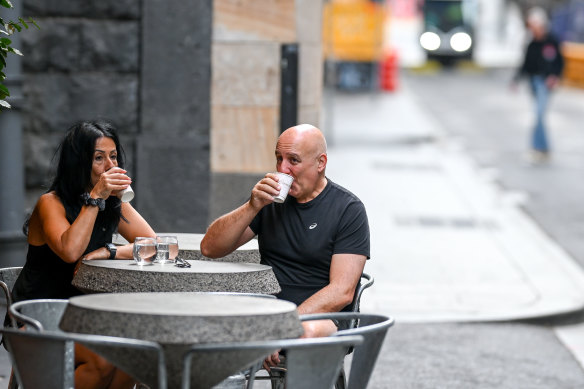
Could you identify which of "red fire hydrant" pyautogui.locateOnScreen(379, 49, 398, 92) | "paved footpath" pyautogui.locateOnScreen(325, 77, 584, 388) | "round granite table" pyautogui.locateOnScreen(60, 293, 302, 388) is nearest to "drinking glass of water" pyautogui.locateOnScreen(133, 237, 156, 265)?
"round granite table" pyautogui.locateOnScreen(60, 293, 302, 388)

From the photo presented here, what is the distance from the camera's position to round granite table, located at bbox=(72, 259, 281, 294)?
450 centimetres

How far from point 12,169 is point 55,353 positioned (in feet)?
15.9

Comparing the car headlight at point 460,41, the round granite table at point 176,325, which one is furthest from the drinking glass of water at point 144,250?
the car headlight at point 460,41

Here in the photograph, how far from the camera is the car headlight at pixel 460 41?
47188mm

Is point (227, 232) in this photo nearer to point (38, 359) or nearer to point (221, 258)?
point (221, 258)

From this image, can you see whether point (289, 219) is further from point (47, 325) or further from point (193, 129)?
point (193, 129)

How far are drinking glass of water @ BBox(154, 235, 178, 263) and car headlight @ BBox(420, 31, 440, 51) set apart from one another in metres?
42.7

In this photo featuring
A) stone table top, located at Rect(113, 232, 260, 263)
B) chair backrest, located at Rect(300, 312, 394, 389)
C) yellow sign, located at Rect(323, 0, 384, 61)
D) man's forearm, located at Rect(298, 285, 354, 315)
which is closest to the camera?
chair backrest, located at Rect(300, 312, 394, 389)

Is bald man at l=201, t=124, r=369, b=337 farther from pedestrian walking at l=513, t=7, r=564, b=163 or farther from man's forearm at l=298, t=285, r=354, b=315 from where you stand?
pedestrian walking at l=513, t=7, r=564, b=163

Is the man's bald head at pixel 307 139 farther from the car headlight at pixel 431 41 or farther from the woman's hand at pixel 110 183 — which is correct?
the car headlight at pixel 431 41

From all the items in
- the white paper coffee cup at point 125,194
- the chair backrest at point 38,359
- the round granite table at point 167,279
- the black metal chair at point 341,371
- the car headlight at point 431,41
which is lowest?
the black metal chair at point 341,371

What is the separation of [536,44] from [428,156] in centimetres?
274

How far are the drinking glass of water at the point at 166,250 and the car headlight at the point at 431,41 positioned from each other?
140ft

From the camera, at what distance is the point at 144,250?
187 inches
